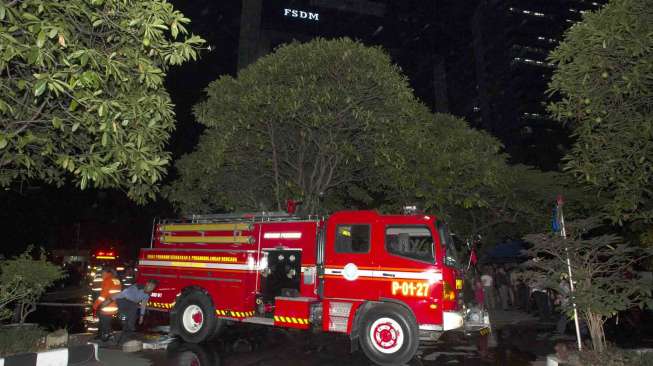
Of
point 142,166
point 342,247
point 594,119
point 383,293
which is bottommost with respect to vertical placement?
point 383,293

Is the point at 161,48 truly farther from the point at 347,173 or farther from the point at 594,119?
the point at 347,173

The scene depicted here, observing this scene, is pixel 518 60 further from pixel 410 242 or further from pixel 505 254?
pixel 410 242

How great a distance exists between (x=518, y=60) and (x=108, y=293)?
125 meters

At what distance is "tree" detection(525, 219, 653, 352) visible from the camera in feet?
23.4

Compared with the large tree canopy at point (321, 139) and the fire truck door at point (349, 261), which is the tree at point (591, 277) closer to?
the fire truck door at point (349, 261)

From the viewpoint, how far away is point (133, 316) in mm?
10695

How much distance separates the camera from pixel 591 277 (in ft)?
25.4

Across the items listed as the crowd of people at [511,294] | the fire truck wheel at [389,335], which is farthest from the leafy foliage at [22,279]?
the crowd of people at [511,294]

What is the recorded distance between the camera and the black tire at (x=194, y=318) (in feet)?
35.3

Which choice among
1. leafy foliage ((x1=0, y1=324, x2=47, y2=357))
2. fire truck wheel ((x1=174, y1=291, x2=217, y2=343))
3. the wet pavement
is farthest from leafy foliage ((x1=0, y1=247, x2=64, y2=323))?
fire truck wheel ((x1=174, y1=291, x2=217, y2=343))

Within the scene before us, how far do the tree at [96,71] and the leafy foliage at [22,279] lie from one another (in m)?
2.27

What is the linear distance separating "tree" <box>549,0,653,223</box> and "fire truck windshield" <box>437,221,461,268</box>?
250 cm

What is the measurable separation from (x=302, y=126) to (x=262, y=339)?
611 cm

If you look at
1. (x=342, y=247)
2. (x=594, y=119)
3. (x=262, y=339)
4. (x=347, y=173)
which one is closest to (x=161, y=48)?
(x=342, y=247)
